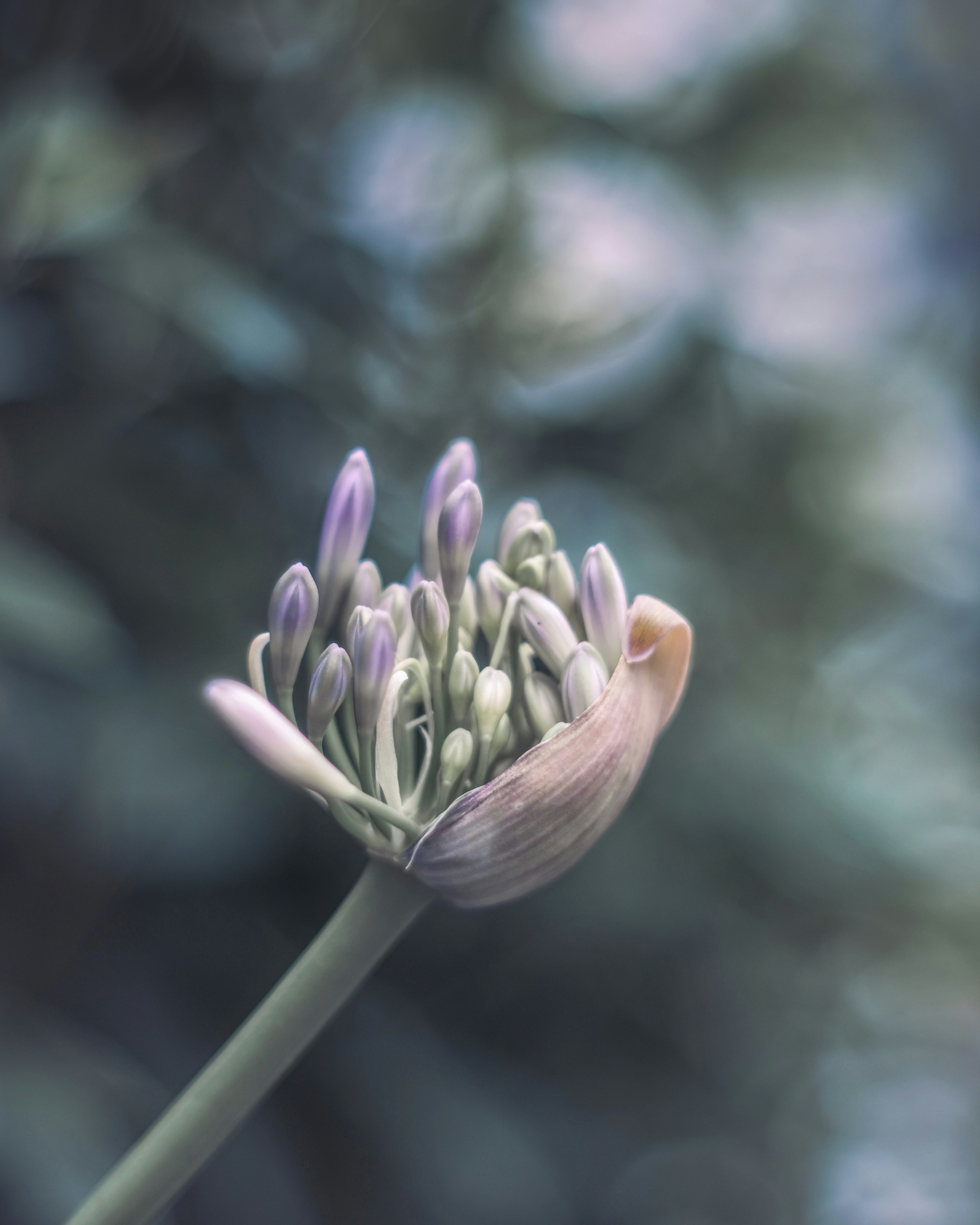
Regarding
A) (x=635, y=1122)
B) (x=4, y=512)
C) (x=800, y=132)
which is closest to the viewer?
(x=4, y=512)

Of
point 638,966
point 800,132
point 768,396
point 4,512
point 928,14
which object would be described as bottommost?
point 4,512

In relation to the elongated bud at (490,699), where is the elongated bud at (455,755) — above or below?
below

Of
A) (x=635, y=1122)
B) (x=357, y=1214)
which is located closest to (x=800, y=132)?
(x=635, y=1122)

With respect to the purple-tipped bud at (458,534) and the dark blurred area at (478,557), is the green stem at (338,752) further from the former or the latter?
the dark blurred area at (478,557)

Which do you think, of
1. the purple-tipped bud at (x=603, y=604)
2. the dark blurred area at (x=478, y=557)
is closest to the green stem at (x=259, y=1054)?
the purple-tipped bud at (x=603, y=604)

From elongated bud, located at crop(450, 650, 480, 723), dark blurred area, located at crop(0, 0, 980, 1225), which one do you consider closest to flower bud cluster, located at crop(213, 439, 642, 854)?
elongated bud, located at crop(450, 650, 480, 723)

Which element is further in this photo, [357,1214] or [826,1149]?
[826,1149]

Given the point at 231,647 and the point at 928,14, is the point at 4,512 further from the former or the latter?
the point at 928,14
